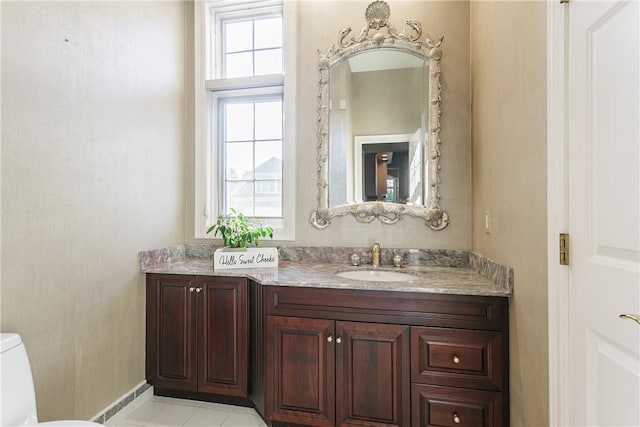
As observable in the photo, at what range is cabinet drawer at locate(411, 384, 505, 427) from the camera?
4.89ft

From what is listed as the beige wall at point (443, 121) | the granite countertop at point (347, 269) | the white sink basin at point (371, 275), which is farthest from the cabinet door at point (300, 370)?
the beige wall at point (443, 121)

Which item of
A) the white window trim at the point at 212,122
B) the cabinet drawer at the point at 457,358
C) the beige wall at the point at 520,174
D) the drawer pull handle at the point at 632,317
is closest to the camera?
the drawer pull handle at the point at 632,317

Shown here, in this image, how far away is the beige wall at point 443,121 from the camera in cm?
213

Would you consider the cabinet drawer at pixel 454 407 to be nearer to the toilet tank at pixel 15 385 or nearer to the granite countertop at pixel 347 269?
the granite countertop at pixel 347 269

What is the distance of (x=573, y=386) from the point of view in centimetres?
104

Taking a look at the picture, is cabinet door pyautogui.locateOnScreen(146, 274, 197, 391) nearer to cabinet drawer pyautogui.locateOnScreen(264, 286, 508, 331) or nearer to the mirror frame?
cabinet drawer pyautogui.locateOnScreen(264, 286, 508, 331)

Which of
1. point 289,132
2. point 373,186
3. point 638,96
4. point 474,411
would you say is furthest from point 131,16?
point 474,411

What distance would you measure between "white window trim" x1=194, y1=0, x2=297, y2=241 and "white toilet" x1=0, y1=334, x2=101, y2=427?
1.38m

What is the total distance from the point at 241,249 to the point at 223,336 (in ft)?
1.81

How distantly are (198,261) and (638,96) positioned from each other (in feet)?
7.97

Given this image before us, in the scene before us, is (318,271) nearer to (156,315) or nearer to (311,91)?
(156,315)

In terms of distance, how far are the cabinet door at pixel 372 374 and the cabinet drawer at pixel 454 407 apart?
0.06m

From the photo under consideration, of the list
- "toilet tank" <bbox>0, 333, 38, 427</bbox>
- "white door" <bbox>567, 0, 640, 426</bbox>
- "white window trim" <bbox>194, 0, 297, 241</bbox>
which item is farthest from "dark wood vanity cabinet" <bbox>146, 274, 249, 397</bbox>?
"white door" <bbox>567, 0, 640, 426</bbox>

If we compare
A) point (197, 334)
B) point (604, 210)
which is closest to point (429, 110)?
point (604, 210)
